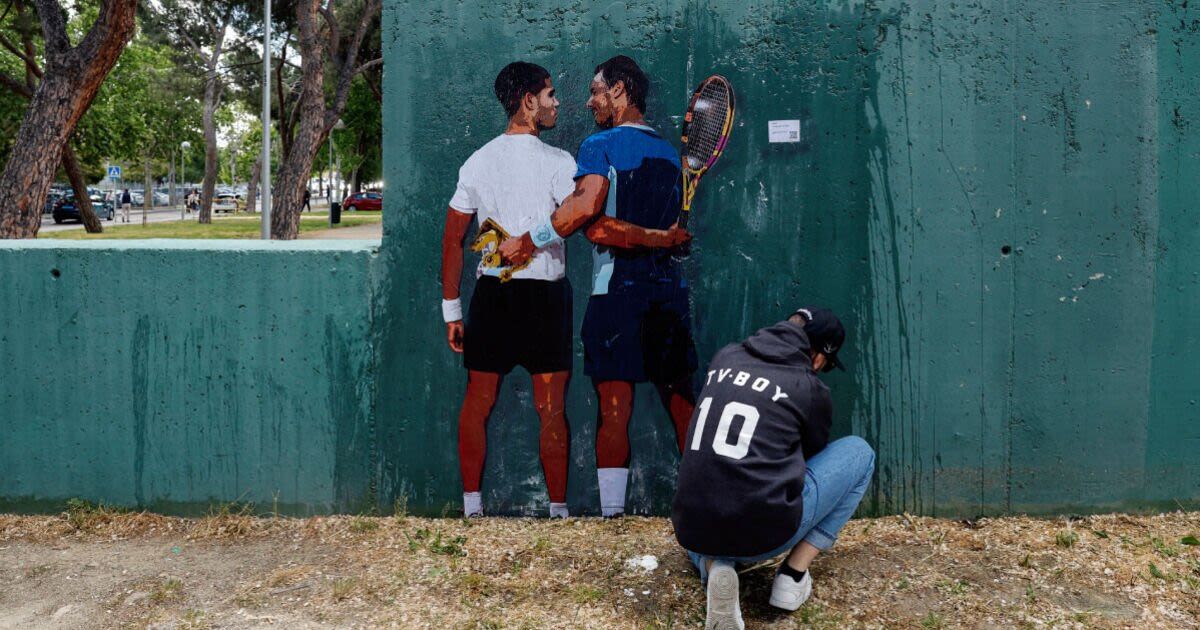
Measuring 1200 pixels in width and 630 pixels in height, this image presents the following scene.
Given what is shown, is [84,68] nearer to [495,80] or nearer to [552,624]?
[495,80]

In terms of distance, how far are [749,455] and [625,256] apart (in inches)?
61.7

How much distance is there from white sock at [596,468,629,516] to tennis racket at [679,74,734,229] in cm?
165

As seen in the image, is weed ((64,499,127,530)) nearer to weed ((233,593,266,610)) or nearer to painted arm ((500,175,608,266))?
weed ((233,593,266,610))

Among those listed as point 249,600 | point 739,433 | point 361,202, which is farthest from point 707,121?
point 361,202

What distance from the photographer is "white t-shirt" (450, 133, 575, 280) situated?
4.79 metres

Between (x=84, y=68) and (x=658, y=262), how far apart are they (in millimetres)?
7940

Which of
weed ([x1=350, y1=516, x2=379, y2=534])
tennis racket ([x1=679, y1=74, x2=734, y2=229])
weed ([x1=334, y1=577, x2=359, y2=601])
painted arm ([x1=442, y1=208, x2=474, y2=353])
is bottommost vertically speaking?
weed ([x1=334, y1=577, x2=359, y2=601])

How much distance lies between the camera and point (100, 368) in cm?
495

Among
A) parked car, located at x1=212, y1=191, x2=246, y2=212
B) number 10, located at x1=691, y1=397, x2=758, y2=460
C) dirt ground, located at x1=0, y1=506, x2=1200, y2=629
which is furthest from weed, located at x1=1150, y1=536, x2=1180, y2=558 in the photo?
parked car, located at x1=212, y1=191, x2=246, y2=212

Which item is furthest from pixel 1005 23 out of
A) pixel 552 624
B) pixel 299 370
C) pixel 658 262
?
pixel 299 370

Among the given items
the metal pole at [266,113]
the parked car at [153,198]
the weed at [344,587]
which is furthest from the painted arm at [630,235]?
the parked car at [153,198]

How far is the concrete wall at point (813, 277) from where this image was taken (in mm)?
4781

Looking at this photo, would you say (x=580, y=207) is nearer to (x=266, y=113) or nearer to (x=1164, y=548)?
(x=1164, y=548)

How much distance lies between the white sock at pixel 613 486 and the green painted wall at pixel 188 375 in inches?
49.0
